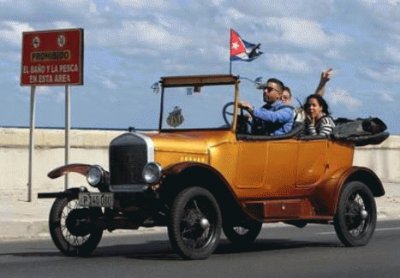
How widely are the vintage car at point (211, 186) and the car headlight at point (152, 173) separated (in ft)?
0.03

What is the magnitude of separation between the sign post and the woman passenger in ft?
21.7

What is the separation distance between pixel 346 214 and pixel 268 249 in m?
1.05

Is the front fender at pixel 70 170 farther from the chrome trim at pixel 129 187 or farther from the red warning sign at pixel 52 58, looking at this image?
the red warning sign at pixel 52 58

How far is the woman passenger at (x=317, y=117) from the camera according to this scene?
13.7 m

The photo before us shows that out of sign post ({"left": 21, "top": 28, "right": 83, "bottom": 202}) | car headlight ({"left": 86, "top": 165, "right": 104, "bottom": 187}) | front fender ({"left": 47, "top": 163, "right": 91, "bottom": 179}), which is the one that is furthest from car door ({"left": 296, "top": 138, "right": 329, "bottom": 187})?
sign post ({"left": 21, "top": 28, "right": 83, "bottom": 202})

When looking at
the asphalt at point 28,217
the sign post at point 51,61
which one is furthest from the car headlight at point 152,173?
the sign post at point 51,61

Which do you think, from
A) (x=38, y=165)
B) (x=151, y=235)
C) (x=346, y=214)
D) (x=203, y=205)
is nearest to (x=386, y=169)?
(x=38, y=165)

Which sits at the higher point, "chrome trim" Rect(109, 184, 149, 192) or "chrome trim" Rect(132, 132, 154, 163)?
"chrome trim" Rect(132, 132, 154, 163)

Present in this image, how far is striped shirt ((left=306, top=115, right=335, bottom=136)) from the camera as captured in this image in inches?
539

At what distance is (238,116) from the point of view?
12.6 m

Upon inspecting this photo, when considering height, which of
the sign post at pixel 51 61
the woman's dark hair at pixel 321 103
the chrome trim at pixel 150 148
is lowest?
the chrome trim at pixel 150 148

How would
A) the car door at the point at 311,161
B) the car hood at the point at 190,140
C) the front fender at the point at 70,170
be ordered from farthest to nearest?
the car door at the point at 311,161, the front fender at the point at 70,170, the car hood at the point at 190,140

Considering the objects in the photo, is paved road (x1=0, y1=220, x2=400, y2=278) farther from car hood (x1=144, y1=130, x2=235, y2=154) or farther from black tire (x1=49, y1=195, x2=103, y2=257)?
car hood (x1=144, y1=130, x2=235, y2=154)

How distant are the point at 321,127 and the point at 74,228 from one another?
11.4ft
